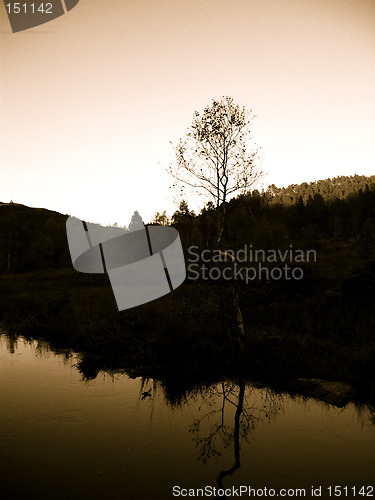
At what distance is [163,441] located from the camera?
847cm

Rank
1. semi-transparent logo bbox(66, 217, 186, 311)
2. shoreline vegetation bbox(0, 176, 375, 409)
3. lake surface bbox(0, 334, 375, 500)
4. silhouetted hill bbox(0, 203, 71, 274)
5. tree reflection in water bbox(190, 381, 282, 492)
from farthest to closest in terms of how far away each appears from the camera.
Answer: silhouetted hill bbox(0, 203, 71, 274) < semi-transparent logo bbox(66, 217, 186, 311) < shoreline vegetation bbox(0, 176, 375, 409) < tree reflection in water bbox(190, 381, 282, 492) < lake surface bbox(0, 334, 375, 500)

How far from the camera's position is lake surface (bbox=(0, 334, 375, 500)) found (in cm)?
686

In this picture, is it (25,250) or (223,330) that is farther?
(25,250)

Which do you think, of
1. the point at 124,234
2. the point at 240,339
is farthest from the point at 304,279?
the point at 124,234

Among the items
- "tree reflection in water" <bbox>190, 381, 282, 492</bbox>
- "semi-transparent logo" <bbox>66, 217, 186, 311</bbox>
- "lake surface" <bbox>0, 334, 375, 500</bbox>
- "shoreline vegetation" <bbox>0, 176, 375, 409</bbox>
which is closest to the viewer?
"lake surface" <bbox>0, 334, 375, 500</bbox>

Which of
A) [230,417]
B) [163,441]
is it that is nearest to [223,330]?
[230,417]

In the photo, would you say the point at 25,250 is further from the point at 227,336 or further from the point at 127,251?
the point at 227,336

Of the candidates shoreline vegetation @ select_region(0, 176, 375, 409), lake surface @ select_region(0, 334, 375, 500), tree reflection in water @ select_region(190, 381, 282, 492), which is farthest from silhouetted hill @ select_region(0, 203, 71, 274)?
tree reflection in water @ select_region(190, 381, 282, 492)

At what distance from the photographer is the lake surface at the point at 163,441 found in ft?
22.5

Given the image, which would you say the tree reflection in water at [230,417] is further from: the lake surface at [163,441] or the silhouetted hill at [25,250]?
the silhouetted hill at [25,250]

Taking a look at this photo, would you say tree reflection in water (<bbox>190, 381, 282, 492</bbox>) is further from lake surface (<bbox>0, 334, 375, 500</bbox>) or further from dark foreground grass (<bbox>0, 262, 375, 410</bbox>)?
dark foreground grass (<bbox>0, 262, 375, 410</bbox>)

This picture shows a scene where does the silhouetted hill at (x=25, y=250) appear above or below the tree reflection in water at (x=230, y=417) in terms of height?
above

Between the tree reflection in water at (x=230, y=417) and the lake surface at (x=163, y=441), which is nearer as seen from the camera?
the lake surface at (x=163, y=441)

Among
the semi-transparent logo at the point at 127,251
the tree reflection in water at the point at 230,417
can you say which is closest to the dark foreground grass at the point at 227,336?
the tree reflection in water at the point at 230,417
